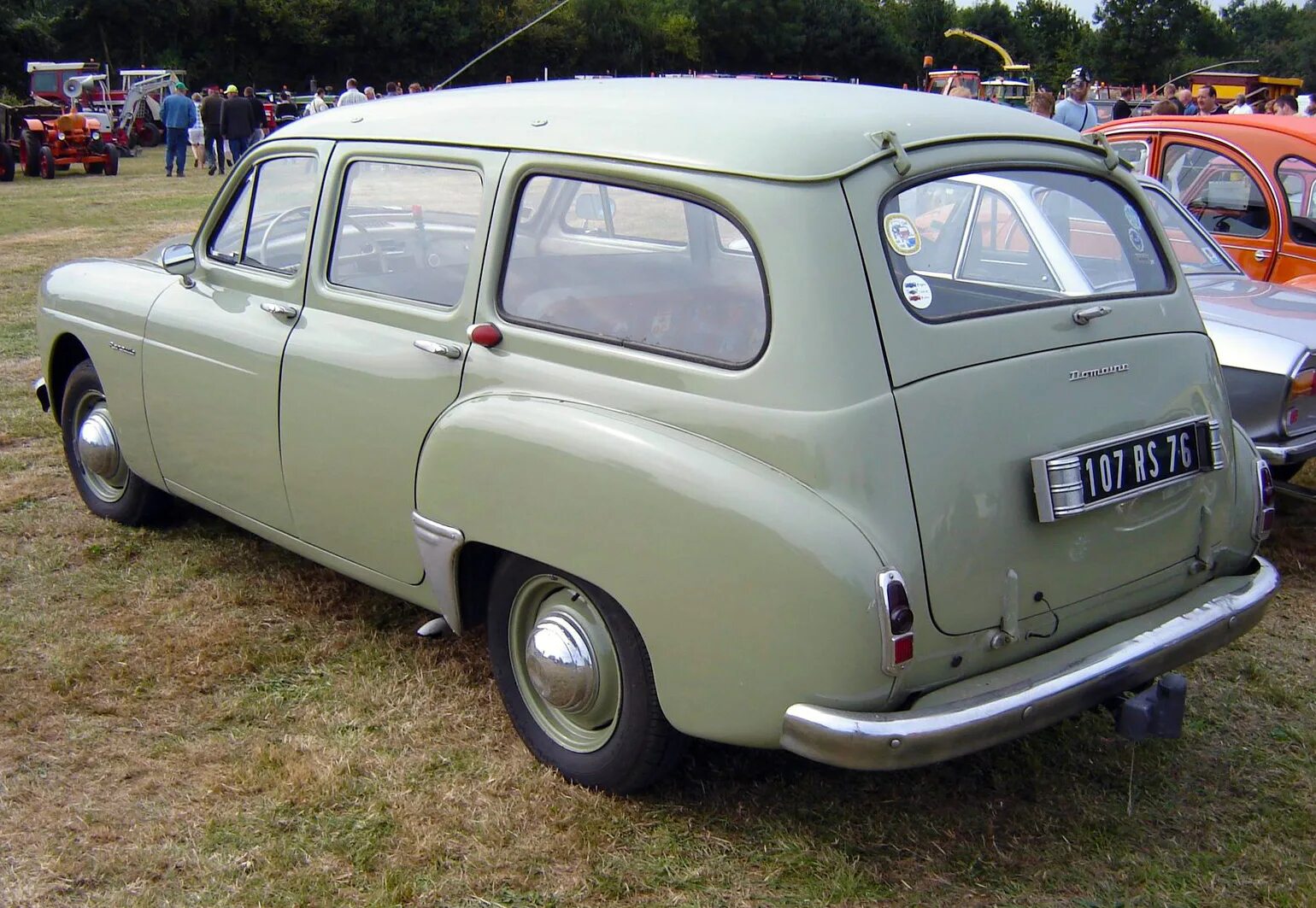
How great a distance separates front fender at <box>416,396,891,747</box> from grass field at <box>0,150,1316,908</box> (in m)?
0.49

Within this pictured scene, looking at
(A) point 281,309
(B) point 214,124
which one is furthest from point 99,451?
(B) point 214,124

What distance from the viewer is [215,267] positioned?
166 inches

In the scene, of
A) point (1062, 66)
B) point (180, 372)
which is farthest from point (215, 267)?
point (1062, 66)

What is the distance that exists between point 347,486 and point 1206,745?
261 centimetres

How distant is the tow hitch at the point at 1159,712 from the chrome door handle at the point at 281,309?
2656 mm

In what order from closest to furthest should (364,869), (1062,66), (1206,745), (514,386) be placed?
(364,869) → (514,386) → (1206,745) → (1062,66)

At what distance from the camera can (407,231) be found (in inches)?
144

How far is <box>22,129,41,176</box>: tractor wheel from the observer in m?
21.4

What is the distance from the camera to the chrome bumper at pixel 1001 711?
246cm

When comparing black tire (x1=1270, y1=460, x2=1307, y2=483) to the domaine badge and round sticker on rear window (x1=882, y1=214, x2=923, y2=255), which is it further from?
round sticker on rear window (x1=882, y1=214, x2=923, y2=255)

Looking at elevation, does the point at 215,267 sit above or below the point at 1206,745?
above

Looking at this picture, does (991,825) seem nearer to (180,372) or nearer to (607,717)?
(607,717)

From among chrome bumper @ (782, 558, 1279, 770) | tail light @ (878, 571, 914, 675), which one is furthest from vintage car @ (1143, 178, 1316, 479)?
tail light @ (878, 571, 914, 675)

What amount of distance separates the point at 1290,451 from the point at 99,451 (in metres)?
4.76
